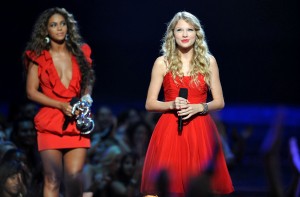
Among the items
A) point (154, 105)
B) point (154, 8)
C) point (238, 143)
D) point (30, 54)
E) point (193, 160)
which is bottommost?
point (238, 143)

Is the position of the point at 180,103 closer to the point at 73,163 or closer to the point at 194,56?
the point at 194,56

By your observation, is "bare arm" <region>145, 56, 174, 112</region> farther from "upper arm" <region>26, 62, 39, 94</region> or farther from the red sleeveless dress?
"upper arm" <region>26, 62, 39, 94</region>

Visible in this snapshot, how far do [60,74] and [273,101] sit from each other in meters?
5.36

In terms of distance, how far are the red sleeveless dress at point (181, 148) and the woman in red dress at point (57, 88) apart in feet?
1.70

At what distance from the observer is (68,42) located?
153 inches

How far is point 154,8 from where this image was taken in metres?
6.48

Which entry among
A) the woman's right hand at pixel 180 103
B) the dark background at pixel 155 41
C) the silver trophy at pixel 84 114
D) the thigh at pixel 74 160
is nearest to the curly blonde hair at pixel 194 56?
the woman's right hand at pixel 180 103

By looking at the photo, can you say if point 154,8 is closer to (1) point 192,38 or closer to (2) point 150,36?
(2) point 150,36

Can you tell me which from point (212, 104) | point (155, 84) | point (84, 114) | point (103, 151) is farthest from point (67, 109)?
point (103, 151)

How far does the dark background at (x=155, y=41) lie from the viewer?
6.22 metres

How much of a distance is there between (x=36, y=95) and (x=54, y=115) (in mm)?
162

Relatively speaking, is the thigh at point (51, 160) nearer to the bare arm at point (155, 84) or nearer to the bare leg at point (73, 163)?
the bare leg at point (73, 163)

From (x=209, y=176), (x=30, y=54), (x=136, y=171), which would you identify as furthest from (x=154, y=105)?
(x=209, y=176)

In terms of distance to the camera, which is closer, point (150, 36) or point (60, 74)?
point (60, 74)
